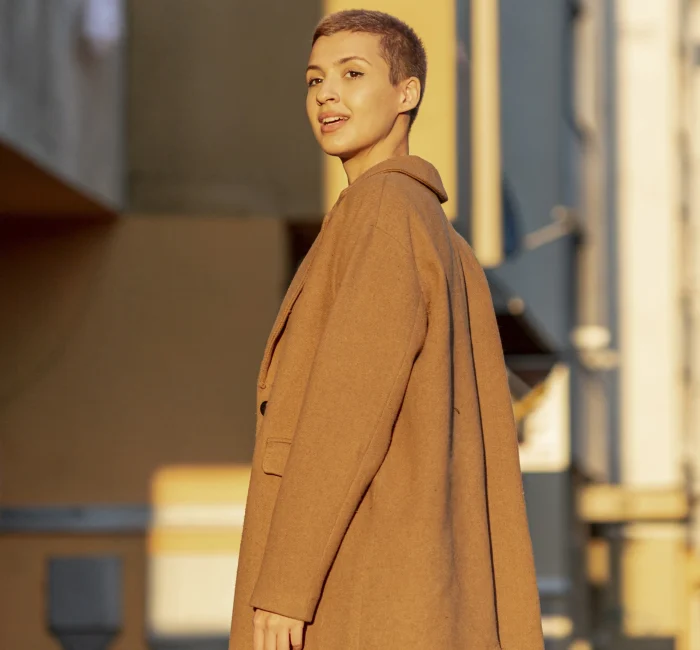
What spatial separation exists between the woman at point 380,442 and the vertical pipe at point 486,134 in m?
4.99

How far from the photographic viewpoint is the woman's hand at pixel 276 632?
9.04 ft

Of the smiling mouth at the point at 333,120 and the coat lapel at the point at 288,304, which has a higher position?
the smiling mouth at the point at 333,120

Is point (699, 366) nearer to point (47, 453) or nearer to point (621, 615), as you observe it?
point (621, 615)

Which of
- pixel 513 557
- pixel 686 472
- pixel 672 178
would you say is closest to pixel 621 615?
pixel 686 472

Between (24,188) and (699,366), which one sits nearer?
(24,188)

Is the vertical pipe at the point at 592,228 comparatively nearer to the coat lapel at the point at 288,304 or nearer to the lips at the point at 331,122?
the lips at the point at 331,122

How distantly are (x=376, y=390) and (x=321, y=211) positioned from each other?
442 cm

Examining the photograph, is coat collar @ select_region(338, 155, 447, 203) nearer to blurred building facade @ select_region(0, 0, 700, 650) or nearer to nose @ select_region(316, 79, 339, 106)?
nose @ select_region(316, 79, 339, 106)

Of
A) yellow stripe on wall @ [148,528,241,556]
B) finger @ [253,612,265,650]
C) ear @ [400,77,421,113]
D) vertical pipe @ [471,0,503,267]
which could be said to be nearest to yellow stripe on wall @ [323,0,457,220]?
vertical pipe @ [471,0,503,267]

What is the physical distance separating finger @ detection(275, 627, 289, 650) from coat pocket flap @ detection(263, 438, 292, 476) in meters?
0.27

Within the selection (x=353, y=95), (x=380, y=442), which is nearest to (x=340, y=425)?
(x=380, y=442)

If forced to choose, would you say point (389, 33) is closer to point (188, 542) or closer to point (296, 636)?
point (296, 636)

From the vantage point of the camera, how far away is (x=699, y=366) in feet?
95.8

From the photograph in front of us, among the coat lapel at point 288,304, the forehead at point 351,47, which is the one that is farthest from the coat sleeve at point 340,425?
the forehead at point 351,47
